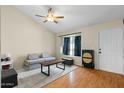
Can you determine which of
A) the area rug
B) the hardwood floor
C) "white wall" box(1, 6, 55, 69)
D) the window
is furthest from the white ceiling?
the area rug

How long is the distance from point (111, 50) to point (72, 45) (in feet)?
7.96

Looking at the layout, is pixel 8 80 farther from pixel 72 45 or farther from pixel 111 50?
pixel 72 45

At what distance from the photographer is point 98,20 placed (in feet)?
14.0

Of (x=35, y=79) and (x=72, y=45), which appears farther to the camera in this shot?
(x=72, y=45)

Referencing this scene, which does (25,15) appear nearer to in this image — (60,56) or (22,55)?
(22,55)

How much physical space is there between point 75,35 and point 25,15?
2.98 m

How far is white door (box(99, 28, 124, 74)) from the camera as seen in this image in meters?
3.90

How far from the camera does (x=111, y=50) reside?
4.18 m

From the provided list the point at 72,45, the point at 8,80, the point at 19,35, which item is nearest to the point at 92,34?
the point at 72,45

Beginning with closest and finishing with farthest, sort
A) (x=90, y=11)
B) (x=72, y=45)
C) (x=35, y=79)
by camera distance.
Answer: (x=35, y=79) → (x=90, y=11) → (x=72, y=45)

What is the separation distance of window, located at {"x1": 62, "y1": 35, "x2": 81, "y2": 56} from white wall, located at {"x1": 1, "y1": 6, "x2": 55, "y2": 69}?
135 cm

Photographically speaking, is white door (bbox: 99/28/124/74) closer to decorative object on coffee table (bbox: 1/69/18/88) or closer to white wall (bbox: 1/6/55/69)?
white wall (bbox: 1/6/55/69)
